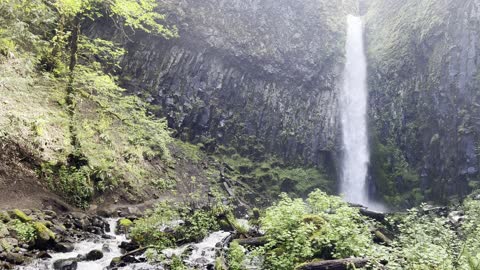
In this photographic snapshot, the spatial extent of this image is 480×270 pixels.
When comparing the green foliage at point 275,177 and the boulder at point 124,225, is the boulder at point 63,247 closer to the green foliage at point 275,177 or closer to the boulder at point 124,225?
the boulder at point 124,225

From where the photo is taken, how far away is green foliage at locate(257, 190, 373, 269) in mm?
8016

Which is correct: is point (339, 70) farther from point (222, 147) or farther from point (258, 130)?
point (222, 147)

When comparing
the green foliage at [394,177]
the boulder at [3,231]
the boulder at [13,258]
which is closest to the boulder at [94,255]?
the boulder at [13,258]

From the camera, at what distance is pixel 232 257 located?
370 inches

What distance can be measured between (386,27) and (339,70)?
26.0ft

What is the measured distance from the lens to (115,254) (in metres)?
12.0

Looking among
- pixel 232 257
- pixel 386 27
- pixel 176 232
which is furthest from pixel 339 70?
pixel 232 257

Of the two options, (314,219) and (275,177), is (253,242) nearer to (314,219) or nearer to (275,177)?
(314,219)

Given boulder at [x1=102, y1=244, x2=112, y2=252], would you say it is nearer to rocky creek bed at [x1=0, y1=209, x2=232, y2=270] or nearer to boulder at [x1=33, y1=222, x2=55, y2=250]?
rocky creek bed at [x1=0, y1=209, x2=232, y2=270]

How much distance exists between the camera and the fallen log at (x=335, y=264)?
24.1ft

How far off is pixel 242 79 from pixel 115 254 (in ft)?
91.0

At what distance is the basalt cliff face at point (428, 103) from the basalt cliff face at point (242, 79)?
15.2 feet

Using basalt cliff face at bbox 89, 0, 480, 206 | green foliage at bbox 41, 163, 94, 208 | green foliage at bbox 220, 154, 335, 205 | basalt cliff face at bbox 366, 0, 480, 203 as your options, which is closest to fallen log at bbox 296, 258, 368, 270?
green foliage at bbox 41, 163, 94, 208

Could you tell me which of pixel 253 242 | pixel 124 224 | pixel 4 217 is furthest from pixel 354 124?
pixel 4 217
